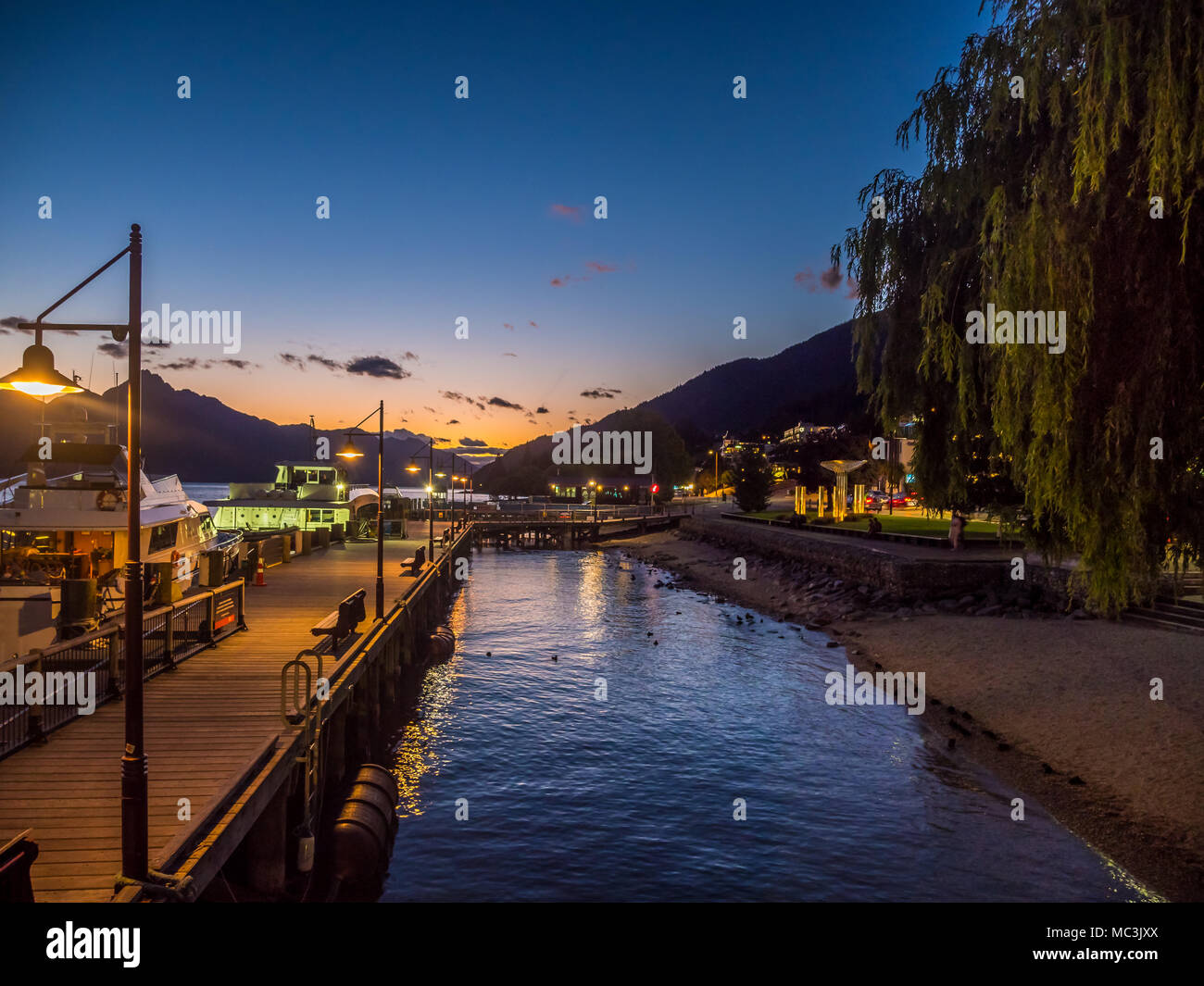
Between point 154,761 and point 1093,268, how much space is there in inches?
498

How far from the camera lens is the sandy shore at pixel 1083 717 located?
42.9 ft

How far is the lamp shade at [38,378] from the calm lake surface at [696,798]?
857cm

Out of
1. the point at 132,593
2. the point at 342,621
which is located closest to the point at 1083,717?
the point at 342,621

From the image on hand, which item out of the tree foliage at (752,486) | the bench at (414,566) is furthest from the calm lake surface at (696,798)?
the tree foliage at (752,486)

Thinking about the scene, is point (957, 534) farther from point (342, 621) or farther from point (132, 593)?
point (132, 593)

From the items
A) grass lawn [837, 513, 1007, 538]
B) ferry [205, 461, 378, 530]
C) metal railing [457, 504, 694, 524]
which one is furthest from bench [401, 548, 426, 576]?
metal railing [457, 504, 694, 524]

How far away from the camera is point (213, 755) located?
395 inches

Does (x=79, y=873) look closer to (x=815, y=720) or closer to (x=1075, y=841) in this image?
(x=1075, y=841)

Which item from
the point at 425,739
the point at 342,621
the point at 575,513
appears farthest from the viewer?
the point at 575,513

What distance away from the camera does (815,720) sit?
65.1ft

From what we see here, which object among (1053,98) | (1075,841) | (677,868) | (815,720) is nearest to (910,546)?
A: (815,720)

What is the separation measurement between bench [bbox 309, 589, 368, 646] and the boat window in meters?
6.93

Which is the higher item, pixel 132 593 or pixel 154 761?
pixel 132 593

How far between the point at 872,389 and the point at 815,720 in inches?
427
